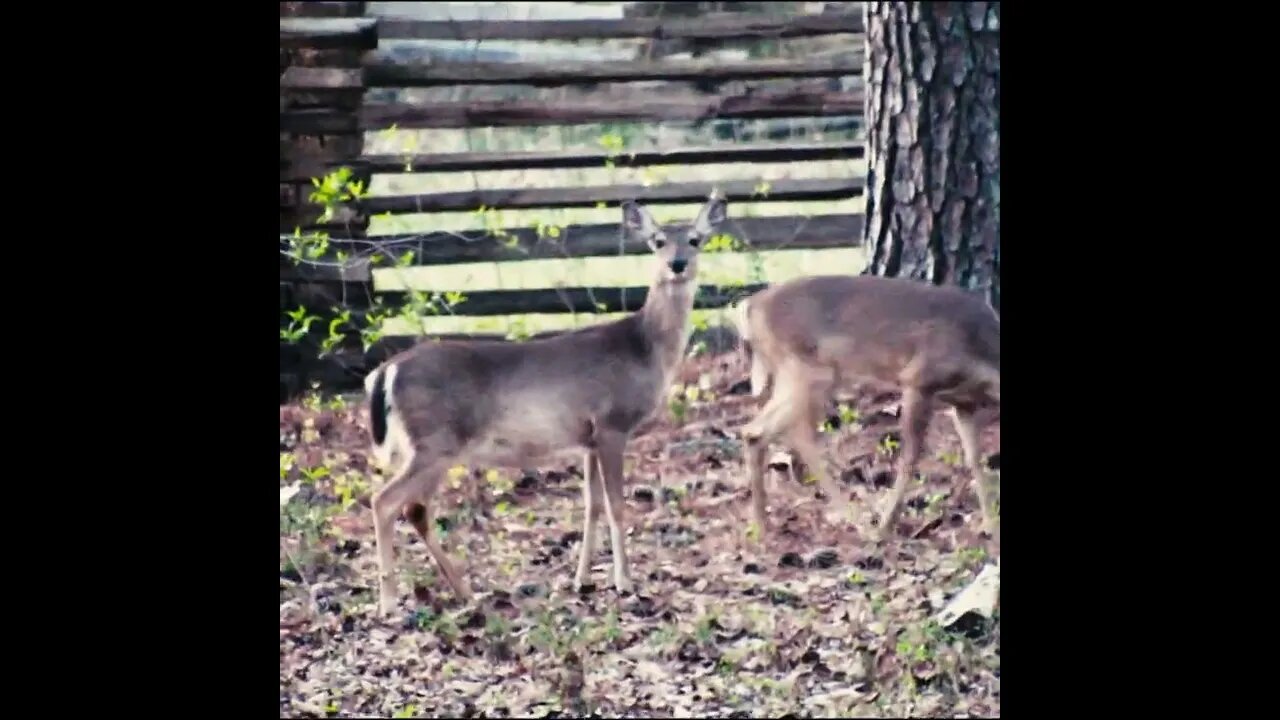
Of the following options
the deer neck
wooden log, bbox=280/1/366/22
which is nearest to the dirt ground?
the deer neck

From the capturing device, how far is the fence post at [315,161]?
9.01 m

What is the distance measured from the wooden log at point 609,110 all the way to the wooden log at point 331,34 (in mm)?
374

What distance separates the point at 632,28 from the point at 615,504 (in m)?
4.10

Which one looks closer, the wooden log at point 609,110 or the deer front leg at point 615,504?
the deer front leg at point 615,504

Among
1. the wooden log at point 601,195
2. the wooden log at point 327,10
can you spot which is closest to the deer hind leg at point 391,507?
the wooden log at point 601,195

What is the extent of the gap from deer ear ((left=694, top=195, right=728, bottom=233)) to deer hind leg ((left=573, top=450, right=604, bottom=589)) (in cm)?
96

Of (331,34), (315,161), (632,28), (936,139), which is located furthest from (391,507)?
(632,28)

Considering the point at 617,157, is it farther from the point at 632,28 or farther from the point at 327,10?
the point at 327,10

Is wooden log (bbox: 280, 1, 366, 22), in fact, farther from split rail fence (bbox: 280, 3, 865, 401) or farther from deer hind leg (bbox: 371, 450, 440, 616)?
deer hind leg (bbox: 371, 450, 440, 616)

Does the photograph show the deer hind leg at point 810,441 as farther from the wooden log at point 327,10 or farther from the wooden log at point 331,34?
the wooden log at point 327,10
